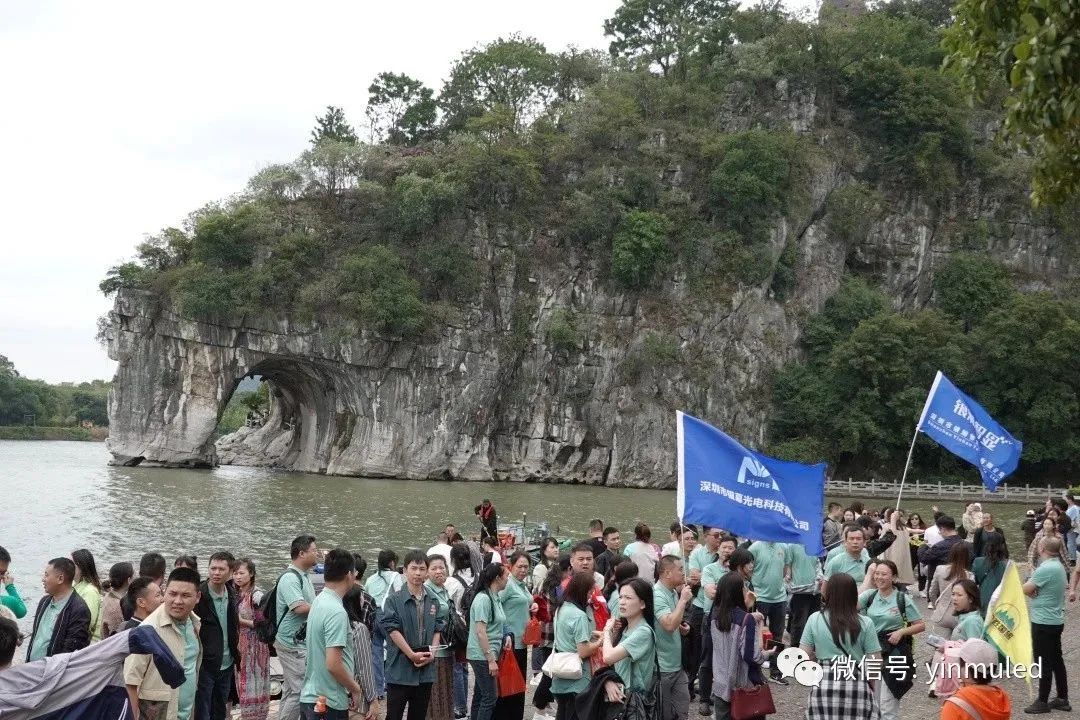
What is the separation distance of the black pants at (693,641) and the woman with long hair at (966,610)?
2.32 meters

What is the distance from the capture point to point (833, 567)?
940 cm

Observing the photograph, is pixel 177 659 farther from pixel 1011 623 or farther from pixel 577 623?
pixel 1011 623

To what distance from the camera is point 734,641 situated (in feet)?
23.3

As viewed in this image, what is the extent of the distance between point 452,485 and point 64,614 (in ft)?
126

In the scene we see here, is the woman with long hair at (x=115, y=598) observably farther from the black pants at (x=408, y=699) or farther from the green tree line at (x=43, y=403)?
the green tree line at (x=43, y=403)

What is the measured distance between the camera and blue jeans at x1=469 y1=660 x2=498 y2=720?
7.62 metres

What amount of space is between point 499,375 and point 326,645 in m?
43.8

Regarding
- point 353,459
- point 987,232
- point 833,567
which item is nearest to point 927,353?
point 987,232

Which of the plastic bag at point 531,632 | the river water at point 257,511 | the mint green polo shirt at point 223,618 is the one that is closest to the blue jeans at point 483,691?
the plastic bag at point 531,632

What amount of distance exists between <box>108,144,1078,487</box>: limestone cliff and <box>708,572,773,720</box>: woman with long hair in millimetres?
41121

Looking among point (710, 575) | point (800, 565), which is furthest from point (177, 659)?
point (800, 565)

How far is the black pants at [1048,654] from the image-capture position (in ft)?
28.4

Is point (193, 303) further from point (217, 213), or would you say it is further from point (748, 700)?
point (748, 700)

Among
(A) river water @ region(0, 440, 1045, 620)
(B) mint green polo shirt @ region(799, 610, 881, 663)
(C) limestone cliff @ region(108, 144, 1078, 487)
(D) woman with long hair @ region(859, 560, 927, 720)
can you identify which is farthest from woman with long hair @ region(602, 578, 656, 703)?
(C) limestone cliff @ region(108, 144, 1078, 487)
